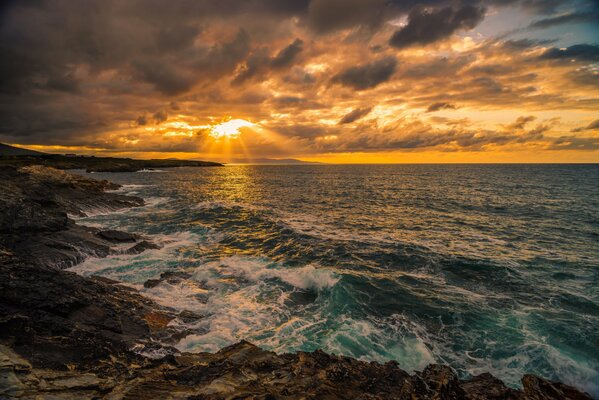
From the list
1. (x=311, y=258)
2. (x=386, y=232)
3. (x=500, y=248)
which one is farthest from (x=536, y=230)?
(x=311, y=258)

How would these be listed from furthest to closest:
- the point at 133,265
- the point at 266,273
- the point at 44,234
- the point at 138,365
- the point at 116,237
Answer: the point at 116,237 < the point at 44,234 < the point at 133,265 < the point at 266,273 < the point at 138,365

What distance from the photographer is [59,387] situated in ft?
23.5

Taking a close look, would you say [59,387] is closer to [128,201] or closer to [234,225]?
[234,225]

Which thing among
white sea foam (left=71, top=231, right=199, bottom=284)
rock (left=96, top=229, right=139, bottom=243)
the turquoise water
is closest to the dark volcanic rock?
rock (left=96, top=229, right=139, bottom=243)

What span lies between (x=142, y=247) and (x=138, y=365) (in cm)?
1970

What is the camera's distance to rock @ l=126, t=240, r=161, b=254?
25.5 metres

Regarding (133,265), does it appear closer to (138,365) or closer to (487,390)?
(138,365)

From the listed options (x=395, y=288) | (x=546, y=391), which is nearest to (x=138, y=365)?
(x=546, y=391)

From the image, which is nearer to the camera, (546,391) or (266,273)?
(546,391)

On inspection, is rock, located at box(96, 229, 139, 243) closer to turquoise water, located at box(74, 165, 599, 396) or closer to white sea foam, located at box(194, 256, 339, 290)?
turquoise water, located at box(74, 165, 599, 396)

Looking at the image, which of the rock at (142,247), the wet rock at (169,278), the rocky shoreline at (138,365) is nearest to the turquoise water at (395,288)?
the wet rock at (169,278)

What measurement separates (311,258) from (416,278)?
8.41 metres

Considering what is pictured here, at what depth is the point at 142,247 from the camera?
87.5ft

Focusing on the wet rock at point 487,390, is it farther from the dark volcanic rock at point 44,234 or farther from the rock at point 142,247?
the rock at point 142,247
